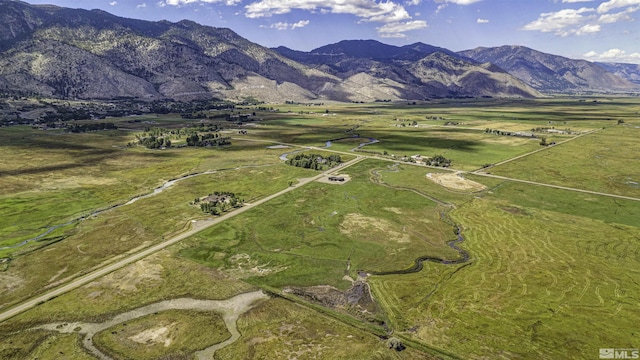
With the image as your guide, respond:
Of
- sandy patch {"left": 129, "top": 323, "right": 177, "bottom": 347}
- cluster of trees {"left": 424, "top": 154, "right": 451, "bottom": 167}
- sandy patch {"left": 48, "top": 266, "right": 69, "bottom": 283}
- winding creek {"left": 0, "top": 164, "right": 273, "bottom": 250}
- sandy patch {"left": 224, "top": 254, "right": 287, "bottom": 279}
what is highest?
cluster of trees {"left": 424, "top": 154, "right": 451, "bottom": 167}

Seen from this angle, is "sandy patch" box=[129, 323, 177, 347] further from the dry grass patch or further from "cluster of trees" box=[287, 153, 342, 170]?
"cluster of trees" box=[287, 153, 342, 170]

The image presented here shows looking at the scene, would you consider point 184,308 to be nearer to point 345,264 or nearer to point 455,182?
point 345,264

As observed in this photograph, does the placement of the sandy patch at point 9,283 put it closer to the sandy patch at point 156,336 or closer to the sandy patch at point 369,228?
the sandy patch at point 156,336

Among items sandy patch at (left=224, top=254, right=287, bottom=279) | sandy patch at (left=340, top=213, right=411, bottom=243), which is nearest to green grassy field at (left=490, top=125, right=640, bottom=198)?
sandy patch at (left=340, top=213, right=411, bottom=243)

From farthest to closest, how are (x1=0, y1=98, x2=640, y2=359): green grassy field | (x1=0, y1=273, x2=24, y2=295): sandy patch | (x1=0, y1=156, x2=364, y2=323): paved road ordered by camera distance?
(x1=0, y1=273, x2=24, y2=295): sandy patch < (x1=0, y1=156, x2=364, y2=323): paved road < (x1=0, y1=98, x2=640, y2=359): green grassy field

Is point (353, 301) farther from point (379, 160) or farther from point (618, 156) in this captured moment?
point (618, 156)

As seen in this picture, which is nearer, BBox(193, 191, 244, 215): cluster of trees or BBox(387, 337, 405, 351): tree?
BBox(387, 337, 405, 351): tree

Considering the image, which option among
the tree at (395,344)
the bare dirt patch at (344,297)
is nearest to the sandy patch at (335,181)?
the bare dirt patch at (344,297)
